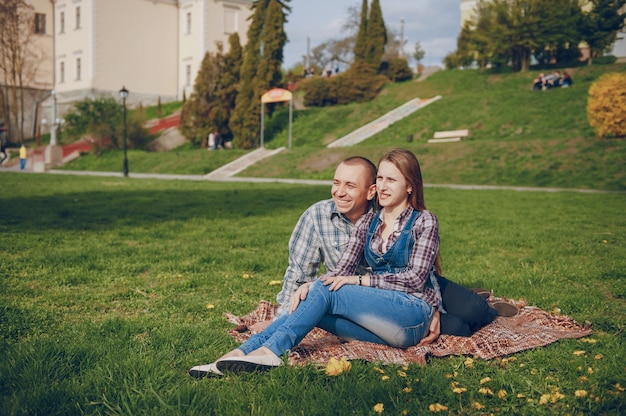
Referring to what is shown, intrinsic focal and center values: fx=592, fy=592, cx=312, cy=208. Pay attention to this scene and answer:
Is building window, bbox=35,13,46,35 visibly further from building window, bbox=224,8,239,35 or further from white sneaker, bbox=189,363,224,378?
white sneaker, bbox=189,363,224,378

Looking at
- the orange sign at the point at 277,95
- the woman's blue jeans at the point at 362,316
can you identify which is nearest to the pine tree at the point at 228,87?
the orange sign at the point at 277,95

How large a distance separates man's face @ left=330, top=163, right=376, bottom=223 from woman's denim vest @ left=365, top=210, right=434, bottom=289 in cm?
19

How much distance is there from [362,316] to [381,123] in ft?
96.2

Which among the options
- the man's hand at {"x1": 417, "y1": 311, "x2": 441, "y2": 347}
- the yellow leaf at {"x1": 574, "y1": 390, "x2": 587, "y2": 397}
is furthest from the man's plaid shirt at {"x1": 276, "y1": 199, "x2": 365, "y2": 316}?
the yellow leaf at {"x1": 574, "y1": 390, "x2": 587, "y2": 397}

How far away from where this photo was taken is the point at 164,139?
38.7 metres

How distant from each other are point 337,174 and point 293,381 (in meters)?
1.42

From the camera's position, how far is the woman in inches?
137

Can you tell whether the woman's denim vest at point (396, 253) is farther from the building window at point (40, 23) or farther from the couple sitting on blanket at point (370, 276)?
the building window at point (40, 23)

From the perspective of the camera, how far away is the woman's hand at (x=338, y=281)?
3.55m

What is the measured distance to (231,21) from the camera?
51812 mm

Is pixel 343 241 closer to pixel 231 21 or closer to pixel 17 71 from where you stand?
pixel 231 21

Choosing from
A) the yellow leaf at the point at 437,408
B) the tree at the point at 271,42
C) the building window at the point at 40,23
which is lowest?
the yellow leaf at the point at 437,408

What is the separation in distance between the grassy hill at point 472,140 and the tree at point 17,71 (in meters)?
16.7

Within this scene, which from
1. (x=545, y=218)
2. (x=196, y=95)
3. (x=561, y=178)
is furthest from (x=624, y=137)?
(x=196, y=95)
